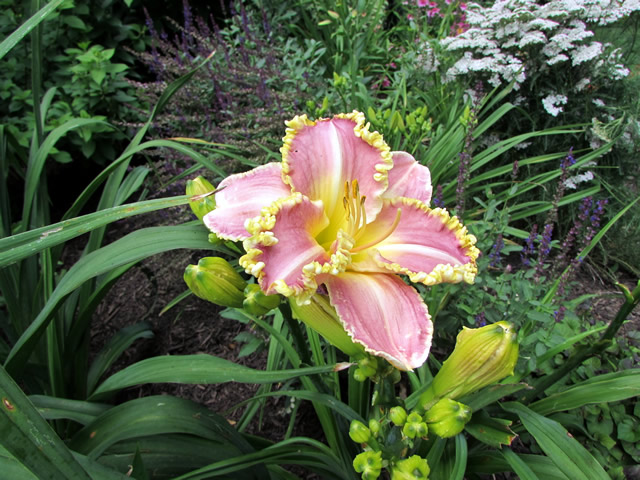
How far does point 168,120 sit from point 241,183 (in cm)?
155

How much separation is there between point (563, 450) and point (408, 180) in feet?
1.99

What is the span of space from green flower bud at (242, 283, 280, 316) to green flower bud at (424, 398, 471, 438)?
1.08 ft

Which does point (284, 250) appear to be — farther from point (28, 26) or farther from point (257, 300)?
point (28, 26)

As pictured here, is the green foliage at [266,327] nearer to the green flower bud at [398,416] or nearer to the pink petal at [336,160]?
the green flower bud at [398,416]

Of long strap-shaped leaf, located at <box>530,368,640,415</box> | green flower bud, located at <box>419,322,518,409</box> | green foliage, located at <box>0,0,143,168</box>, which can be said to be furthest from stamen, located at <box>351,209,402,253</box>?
green foliage, located at <box>0,0,143,168</box>

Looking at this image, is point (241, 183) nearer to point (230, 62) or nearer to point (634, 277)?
point (230, 62)

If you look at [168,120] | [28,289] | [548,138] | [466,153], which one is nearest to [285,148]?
[466,153]

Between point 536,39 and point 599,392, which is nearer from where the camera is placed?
point 599,392

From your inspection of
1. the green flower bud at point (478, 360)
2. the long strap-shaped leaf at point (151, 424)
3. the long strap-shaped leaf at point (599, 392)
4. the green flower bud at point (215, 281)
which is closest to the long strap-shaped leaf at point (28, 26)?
the green flower bud at point (215, 281)

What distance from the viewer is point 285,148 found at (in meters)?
0.80

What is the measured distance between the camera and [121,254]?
2.99 feet

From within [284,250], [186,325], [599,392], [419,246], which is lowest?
[186,325]

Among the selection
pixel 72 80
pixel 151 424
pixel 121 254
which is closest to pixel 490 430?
pixel 151 424

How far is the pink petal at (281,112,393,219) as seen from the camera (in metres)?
0.82
